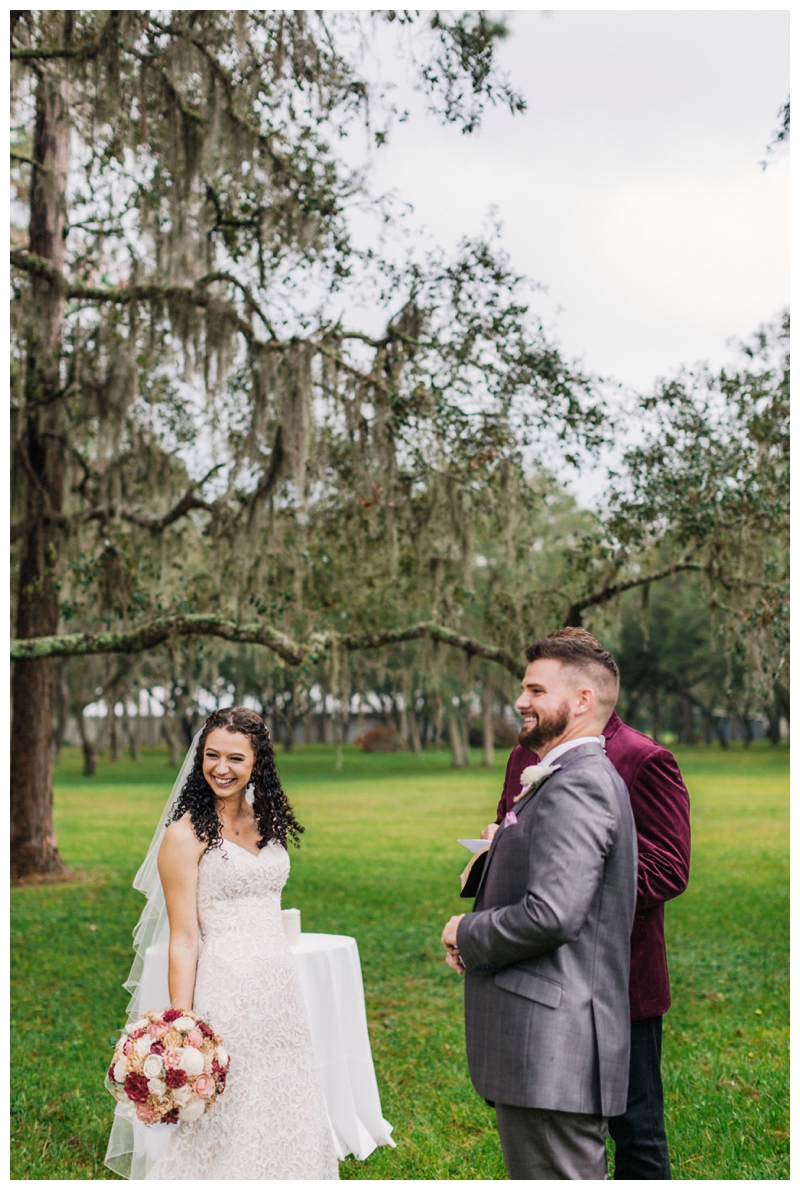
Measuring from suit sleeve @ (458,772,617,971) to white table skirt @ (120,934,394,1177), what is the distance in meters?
2.10

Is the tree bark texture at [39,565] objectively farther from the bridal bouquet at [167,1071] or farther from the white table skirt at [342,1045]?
the bridal bouquet at [167,1071]

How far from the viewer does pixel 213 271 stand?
8898 millimetres

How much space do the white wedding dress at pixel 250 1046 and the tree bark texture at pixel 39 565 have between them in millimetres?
7029

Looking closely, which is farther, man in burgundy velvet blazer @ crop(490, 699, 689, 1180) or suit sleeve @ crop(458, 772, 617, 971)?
man in burgundy velvet blazer @ crop(490, 699, 689, 1180)

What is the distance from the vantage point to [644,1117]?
9.40 ft

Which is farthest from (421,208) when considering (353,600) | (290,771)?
(290,771)

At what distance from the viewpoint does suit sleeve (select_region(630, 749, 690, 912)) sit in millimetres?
2791

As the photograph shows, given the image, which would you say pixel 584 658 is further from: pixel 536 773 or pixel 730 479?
pixel 730 479

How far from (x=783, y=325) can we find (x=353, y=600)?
17.9 ft

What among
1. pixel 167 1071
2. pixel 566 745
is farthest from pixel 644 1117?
pixel 167 1071

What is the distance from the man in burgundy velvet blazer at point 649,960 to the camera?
9.34ft

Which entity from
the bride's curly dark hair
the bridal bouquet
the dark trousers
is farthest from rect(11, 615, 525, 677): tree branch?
the dark trousers

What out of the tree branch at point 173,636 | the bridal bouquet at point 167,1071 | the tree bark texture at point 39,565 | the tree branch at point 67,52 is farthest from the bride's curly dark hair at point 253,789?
the tree bark texture at point 39,565

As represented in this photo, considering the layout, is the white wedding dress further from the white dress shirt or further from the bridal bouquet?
the white dress shirt
